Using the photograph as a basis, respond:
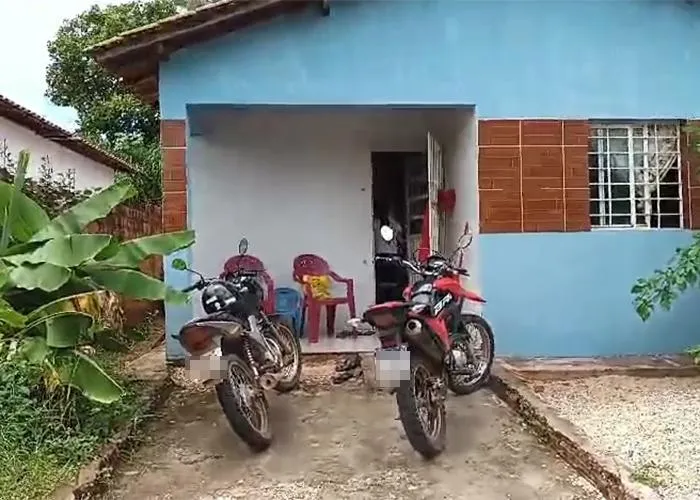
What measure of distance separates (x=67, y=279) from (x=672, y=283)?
208 inches

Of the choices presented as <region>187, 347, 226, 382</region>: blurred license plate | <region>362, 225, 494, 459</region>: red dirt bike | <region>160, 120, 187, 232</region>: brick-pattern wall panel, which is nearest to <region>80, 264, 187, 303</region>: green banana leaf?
<region>187, 347, 226, 382</region>: blurred license plate

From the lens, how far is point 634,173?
8844 mm

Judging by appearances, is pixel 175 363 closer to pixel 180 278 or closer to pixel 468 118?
pixel 180 278

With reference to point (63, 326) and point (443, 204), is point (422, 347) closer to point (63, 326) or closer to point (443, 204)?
point (63, 326)

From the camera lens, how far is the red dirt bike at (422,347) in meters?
5.21

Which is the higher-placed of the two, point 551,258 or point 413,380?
point 551,258

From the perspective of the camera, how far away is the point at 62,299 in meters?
5.72

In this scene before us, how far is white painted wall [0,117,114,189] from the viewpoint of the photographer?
16.0 m

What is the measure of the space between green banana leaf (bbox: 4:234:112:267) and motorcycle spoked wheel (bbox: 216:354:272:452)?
123 cm

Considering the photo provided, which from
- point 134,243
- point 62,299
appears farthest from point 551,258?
point 62,299

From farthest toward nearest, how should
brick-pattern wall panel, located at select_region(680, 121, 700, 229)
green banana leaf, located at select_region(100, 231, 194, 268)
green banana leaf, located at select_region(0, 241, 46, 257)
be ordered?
brick-pattern wall panel, located at select_region(680, 121, 700, 229)
green banana leaf, located at select_region(100, 231, 194, 268)
green banana leaf, located at select_region(0, 241, 46, 257)

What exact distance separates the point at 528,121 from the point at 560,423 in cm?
375

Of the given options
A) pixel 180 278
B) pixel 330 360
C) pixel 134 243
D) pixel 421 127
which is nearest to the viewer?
pixel 134 243

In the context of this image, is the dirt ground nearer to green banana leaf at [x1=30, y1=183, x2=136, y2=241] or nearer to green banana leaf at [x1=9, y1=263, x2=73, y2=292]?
green banana leaf at [x1=9, y1=263, x2=73, y2=292]
